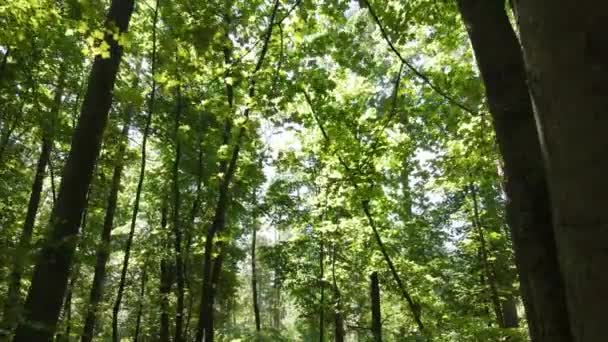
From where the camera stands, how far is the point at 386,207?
9.22 meters

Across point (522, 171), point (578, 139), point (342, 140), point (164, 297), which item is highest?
point (342, 140)

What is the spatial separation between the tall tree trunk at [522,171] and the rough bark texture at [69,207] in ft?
10.1

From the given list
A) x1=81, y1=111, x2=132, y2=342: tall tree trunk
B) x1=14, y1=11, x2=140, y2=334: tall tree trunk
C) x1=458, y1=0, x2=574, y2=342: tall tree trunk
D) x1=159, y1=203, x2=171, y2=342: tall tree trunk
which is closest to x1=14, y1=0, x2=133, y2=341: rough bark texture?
x1=14, y1=11, x2=140, y2=334: tall tree trunk

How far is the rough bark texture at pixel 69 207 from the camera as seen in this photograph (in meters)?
3.60

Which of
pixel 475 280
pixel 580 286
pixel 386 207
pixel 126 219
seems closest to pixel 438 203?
pixel 475 280

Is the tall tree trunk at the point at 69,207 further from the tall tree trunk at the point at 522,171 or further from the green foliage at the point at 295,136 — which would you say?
the tall tree trunk at the point at 522,171

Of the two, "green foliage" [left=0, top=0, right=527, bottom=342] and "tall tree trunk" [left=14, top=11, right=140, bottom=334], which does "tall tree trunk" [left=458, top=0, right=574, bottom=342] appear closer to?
"green foliage" [left=0, top=0, right=527, bottom=342]

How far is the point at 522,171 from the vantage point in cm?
150

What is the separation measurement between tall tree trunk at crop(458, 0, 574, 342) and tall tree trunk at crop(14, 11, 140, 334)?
10.1ft

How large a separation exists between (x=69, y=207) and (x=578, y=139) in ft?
13.5

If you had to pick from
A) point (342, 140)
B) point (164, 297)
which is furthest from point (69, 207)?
point (164, 297)

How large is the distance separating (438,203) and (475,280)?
6288 millimetres

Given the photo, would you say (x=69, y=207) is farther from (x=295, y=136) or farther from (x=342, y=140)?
(x=295, y=136)

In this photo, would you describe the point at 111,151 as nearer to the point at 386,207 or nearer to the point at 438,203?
the point at 386,207
